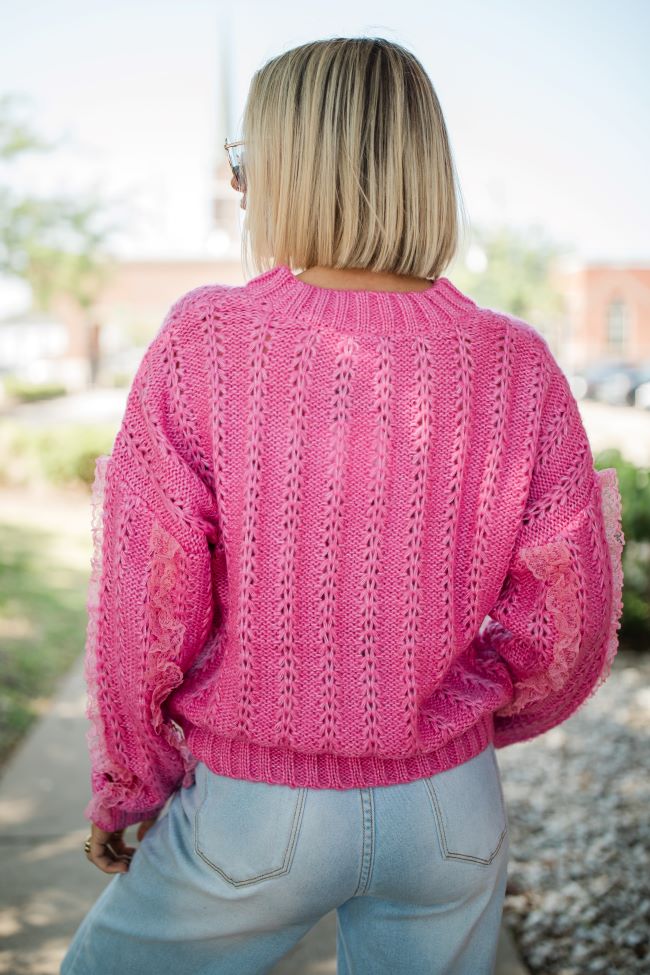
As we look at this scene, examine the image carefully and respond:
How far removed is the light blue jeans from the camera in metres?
1.29

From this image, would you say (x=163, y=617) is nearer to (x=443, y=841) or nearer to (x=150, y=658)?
(x=150, y=658)

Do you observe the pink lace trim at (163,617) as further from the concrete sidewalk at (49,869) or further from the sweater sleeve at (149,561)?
the concrete sidewalk at (49,869)

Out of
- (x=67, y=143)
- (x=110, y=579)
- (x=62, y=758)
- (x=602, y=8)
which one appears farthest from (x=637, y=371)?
(x=110, y=579)

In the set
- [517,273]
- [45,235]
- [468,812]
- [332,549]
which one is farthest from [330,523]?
[517,273]

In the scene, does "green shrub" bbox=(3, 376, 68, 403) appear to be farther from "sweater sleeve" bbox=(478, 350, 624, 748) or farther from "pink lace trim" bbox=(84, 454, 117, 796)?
"sweater sleeve" bbox=(478, 350, 624, 748)

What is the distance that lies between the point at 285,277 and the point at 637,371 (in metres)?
29.0

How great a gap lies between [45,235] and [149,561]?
17090 millimetres

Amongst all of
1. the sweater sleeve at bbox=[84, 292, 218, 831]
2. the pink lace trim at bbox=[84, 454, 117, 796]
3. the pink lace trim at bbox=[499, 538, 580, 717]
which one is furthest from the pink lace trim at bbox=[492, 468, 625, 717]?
the pink lace trim at bbox=[84, 454, 117, 796]

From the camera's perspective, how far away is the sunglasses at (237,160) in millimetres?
1427

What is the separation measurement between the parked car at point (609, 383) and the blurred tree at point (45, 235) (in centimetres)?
1612

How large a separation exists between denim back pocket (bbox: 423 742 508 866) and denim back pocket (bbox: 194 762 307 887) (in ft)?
0.70

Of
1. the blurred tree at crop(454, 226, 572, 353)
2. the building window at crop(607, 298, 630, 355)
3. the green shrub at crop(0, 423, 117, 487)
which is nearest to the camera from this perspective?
the green shrub at crop(0, 423, 117, 487)

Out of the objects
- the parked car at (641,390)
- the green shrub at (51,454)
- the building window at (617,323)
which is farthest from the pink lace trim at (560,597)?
the building window at (617,323)

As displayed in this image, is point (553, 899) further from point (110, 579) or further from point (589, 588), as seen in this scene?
point (110, 579)
